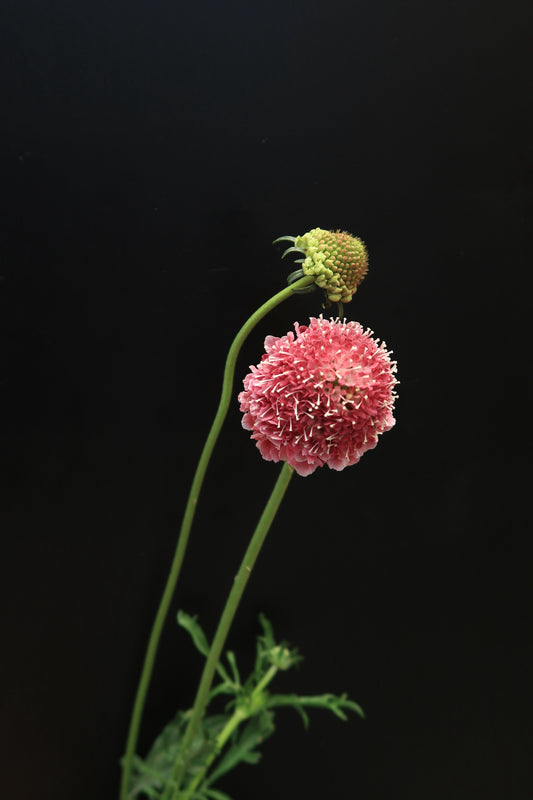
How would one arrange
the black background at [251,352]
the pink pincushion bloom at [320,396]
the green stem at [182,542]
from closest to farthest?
the pink pincushion bloom at [320,396] < the green stem at [182,542] < the black background at [251,352]

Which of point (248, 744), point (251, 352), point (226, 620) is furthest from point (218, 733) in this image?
point (251, 352)

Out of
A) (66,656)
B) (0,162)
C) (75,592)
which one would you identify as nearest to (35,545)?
→ (75,592)

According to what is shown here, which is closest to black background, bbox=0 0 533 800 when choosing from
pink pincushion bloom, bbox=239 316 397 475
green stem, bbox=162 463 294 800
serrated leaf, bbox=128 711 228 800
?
serrated leaf, bbox=128 711 228 800

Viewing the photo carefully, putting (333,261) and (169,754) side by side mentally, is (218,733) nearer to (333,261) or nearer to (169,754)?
(169,754)

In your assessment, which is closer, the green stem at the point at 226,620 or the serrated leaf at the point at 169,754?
the green stem at the point at 226,620

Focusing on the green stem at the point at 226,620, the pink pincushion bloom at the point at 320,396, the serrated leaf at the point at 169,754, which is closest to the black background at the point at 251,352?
the serrated leaf at the point at 169,754

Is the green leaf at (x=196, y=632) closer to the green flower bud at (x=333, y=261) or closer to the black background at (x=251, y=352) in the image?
the black background at (x=251, y=352)
